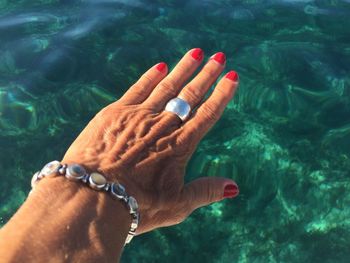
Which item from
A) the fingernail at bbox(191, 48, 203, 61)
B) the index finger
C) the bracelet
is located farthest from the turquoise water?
the bracelet

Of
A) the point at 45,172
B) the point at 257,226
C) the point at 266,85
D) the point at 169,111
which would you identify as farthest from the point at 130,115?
the point at 266,85

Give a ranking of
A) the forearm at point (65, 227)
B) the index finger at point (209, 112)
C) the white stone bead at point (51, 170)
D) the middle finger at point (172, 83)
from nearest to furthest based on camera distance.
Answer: the forearm at point (65, 227) → the white stone bead at point (51, 170) → the index finger at point (209, 112) → the middle finger at point (172, 83)

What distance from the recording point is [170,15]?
18.3 feet

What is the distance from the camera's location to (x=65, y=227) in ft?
7.59

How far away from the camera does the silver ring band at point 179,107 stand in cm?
334

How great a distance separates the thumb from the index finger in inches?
15.7

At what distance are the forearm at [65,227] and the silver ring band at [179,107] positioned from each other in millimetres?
974

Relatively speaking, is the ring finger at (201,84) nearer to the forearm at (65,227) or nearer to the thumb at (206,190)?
the thumb at (206,190)

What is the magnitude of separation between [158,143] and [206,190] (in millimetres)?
477

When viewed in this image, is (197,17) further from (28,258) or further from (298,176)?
(28,258)

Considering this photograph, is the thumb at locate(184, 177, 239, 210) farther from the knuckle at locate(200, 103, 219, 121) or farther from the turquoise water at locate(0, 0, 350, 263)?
the turquoise water at locate(0, 0, 350, 263)

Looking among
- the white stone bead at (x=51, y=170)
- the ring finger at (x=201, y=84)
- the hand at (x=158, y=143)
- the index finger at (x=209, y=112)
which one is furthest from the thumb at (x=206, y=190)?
the white stone bead at (x=51, y=170)

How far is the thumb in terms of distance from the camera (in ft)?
9.57

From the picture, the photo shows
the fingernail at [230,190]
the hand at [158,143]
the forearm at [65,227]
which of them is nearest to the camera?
the forearm at [65,227]
